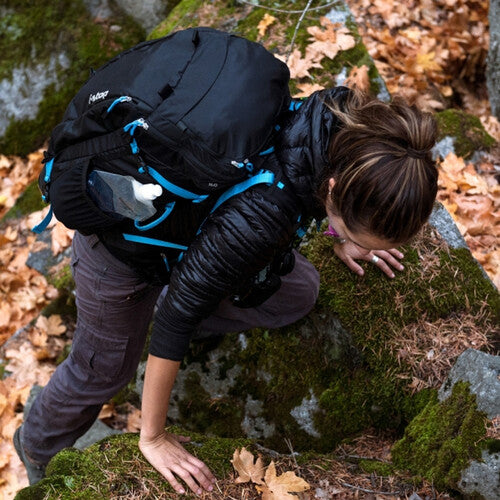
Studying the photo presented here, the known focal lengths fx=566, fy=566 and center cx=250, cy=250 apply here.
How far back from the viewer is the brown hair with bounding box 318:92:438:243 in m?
1.79

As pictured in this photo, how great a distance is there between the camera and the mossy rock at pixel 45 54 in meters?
5.81

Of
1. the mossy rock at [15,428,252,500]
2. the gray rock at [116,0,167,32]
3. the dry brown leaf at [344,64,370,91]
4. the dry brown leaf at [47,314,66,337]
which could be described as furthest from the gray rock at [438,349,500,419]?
the gray rock at [116,0,167,32]

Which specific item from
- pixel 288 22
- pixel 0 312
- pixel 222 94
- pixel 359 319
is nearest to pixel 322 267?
pixel 359 319

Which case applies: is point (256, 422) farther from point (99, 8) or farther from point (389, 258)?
point (99, 8)

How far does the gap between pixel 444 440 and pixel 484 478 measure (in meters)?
0.26

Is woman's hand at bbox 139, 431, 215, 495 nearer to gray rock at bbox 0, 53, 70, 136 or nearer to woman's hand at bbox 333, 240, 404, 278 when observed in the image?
woman's hand at bbox 333, 240, 404, 278

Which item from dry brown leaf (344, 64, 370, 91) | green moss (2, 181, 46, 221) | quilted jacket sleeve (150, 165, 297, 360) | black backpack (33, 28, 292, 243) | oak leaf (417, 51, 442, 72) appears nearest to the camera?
black backpack (33, 28, 292, 243)

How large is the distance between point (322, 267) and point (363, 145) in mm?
1430

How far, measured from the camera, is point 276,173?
1.95 m

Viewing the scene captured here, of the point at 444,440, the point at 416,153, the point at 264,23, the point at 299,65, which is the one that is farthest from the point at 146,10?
the point at 444,440

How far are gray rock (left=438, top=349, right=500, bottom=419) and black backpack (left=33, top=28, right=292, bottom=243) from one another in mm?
1399

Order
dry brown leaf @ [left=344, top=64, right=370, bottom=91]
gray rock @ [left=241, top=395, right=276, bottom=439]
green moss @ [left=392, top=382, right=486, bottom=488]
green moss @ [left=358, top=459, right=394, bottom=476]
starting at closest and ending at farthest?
green moss @ [left=392, top=382, right=486, bottom=488], green moss @ [left=358, top=459, right=394, bottom=476], gray rock @ [left=241, top=395, right=276, bottom=439], dry brown leaf @ [left=344, top=64, right=370, bottom=91]

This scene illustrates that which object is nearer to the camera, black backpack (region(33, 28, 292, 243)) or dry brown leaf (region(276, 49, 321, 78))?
black backpack (region(33, 28, 292, 243))

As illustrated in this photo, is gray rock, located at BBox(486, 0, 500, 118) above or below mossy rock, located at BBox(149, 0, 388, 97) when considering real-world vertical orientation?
below
